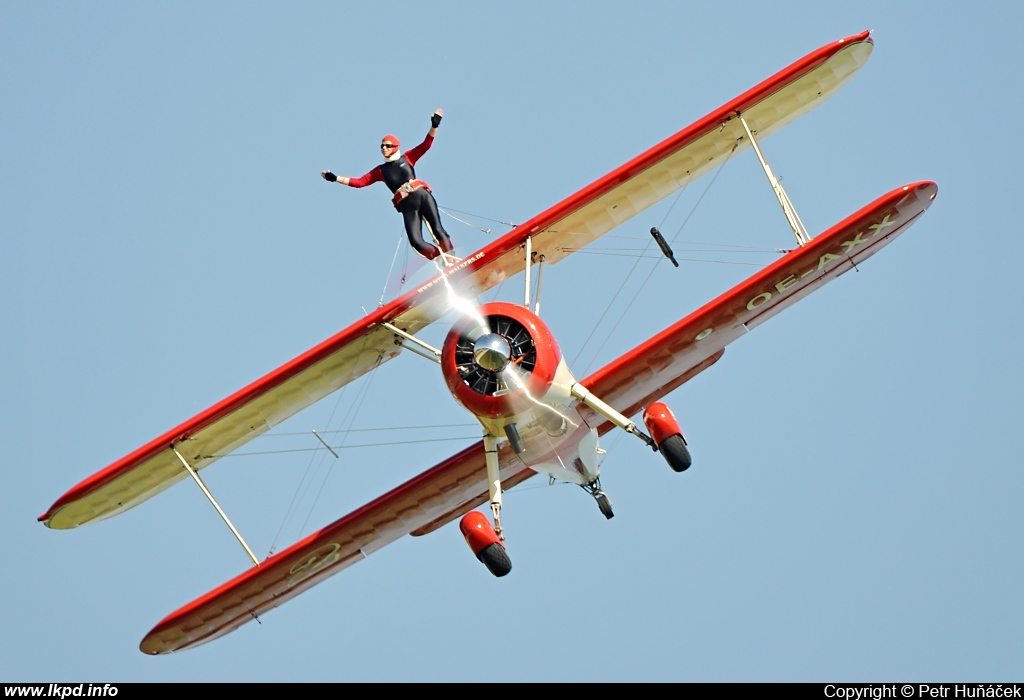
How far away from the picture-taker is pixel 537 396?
57.3 ft

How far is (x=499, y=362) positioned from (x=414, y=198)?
258 cm

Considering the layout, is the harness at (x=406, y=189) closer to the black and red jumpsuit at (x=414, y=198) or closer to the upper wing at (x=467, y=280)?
the black and red jumpsuit at (x=414, y=198)

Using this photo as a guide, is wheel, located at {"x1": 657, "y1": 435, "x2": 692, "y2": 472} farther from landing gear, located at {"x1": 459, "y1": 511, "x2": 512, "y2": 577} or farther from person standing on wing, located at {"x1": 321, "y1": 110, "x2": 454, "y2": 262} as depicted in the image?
person standing on wing, located at {"x1": 321, "y1": 110, "x2": 454, "y2": 262}

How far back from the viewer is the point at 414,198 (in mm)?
18766

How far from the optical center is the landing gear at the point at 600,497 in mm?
18484

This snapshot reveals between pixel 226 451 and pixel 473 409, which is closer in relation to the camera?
pixel 473 409

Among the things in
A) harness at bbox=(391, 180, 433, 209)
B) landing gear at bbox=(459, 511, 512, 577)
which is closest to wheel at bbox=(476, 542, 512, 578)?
landing gear at bbox=(459, 511, 512, 577)

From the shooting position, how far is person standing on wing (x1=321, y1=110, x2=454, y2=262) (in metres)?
18.7

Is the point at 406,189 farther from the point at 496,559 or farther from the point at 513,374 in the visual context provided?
the point at 496,559

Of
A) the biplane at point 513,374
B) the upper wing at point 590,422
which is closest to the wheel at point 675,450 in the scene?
the biplane at point 513,374

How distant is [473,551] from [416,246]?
11.1ft
